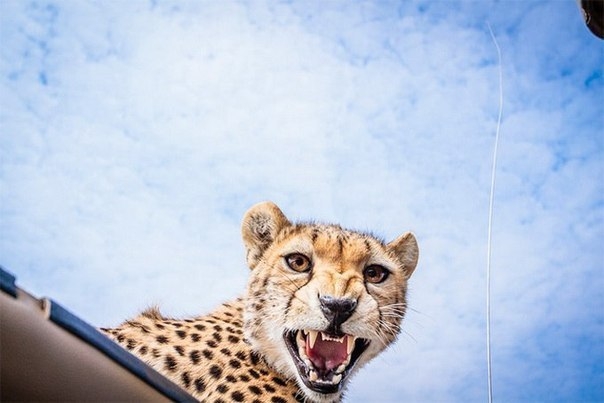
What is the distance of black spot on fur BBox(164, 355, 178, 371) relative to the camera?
4.96 ft

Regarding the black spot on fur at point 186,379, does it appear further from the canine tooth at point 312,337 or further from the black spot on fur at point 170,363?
the canine tooth at point 312,337

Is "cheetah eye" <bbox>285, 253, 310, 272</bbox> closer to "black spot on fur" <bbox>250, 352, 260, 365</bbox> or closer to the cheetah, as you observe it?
the cheetah

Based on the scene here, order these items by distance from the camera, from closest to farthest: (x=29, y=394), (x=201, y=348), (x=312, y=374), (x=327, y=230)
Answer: (x=29, y=394)
(x=312, y=374)
(x=201, y=348)
(x=327, y=230)

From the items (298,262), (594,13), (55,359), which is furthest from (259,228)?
(55,359)

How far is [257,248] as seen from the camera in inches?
70.7

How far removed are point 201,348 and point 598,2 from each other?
1249 mm

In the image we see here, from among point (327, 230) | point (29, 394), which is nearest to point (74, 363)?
point (29, 394)

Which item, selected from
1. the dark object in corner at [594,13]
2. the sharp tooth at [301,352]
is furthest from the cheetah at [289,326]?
the dark object in corner at [594,13]

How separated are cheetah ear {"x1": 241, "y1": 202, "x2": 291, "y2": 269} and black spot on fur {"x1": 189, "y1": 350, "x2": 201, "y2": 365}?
0.34 meters

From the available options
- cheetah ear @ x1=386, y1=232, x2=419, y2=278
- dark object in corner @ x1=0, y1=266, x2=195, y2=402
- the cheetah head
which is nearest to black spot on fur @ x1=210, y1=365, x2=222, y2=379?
the cheetah head

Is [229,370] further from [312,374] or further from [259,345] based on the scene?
[312,374]

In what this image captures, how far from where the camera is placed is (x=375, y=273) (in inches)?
67.4

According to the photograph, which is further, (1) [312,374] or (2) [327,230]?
(2) [327,230]

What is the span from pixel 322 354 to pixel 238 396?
0.79 feet
